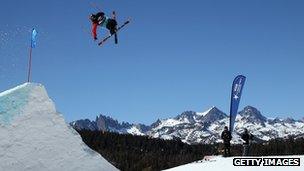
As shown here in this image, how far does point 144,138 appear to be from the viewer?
181 m

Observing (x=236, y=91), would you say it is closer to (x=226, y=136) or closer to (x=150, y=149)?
(x=226, y=136)

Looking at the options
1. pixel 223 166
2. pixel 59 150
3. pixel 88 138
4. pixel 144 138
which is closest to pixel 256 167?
pixel 223 166

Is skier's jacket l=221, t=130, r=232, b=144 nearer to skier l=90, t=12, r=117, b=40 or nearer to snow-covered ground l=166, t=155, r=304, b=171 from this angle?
snow-covered ground l=166, t=155, r=304, b=171

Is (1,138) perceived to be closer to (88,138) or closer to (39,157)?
(39,157)

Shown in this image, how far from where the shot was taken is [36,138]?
21.7 m

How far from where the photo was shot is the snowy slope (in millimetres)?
21109

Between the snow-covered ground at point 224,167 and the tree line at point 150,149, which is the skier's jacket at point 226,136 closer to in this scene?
the snow-covered ground at point 224,167

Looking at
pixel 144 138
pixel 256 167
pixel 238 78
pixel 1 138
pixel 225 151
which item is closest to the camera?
pixel 1 138

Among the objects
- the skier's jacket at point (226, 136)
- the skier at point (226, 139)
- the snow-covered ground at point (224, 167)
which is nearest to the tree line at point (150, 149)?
the skier at point (226, 139)

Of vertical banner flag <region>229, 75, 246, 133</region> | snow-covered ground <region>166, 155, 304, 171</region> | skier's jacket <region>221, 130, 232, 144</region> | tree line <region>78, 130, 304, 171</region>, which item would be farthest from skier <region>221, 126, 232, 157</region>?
tree line <region>78, 130, 304, 171</region>

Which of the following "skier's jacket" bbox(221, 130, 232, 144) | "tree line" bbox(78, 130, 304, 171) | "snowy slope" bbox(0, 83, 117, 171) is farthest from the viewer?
"tree line" bbox(78, 130, 304, 171)

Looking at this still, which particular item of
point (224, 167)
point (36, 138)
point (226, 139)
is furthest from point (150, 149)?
point (36, 138)

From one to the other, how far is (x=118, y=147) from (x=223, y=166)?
134m

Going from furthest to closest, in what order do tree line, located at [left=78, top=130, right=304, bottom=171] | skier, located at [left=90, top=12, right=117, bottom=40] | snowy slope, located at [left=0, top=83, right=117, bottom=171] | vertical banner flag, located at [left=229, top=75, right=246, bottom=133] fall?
tree line, located at [left=78, top=130, right=304, bottom=171] → vertical banner flag, located at [left=229, top=75, right=246, bottom=133] → skier, located at [left=90, top=12, right=117, bottom=40] → snowy slope, located at [left=0, top=83, right=117, bottom=171]
